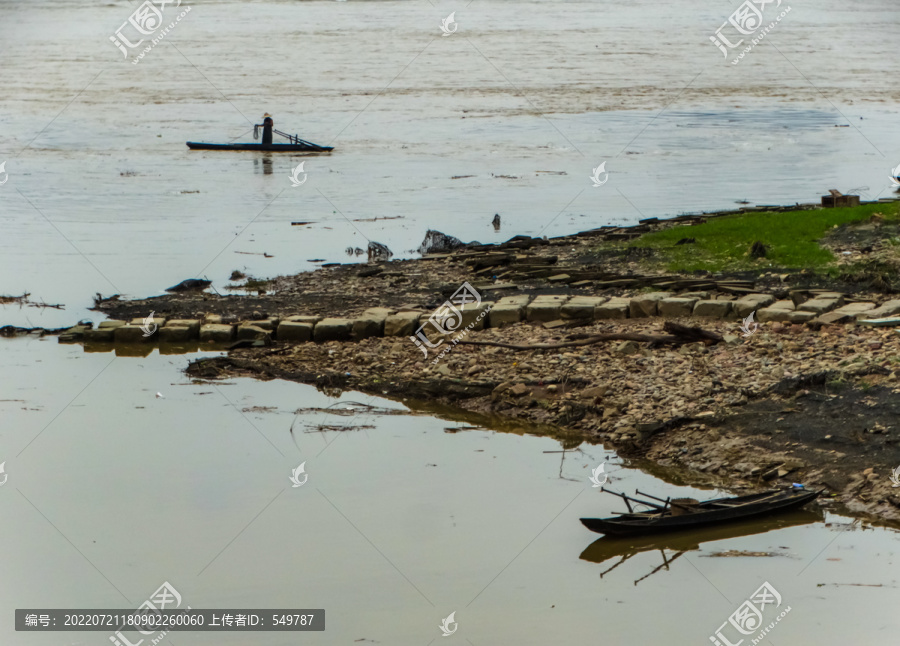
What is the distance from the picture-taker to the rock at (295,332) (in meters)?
13.9

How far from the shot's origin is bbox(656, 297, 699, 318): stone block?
522 inches

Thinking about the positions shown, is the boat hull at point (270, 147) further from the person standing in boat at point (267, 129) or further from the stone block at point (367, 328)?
the stone block at point (367, 328)

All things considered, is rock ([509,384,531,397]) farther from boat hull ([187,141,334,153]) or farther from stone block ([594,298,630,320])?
boat hull ([187,141,334,153])

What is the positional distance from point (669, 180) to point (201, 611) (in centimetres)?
2439

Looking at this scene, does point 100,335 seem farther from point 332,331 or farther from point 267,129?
point 267,129

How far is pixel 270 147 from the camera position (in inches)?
1346

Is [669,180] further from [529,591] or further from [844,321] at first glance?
[529,591]

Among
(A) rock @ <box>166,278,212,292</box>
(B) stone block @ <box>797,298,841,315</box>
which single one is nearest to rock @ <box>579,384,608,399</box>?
(B) stone block @ <box>797,298,841,315</box>

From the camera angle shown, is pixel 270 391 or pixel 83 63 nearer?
pixel 270 391

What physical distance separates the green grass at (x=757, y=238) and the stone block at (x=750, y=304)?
8.38ft

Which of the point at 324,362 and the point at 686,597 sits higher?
the point at 324,362

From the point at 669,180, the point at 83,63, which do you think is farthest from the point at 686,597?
the point at 83,63

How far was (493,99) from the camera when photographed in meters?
49.4

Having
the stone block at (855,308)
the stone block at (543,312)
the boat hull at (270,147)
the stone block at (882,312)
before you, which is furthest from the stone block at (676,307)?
the boat hull at (270,147)
